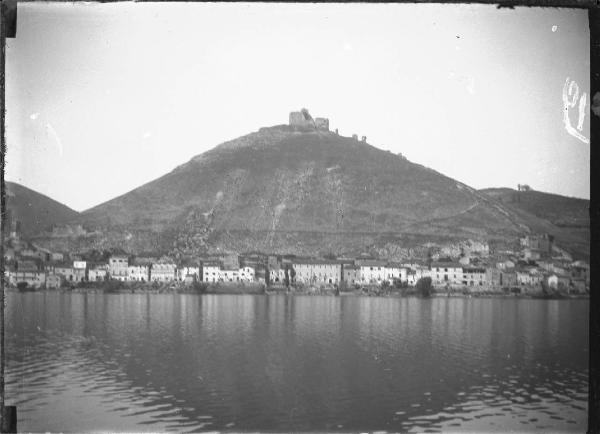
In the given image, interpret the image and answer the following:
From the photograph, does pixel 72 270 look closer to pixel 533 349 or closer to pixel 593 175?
pixel 533 349

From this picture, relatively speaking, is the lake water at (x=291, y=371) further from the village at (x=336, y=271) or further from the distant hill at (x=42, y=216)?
the village at (x=336, y=271)

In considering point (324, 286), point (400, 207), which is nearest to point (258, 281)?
point (324, 286)

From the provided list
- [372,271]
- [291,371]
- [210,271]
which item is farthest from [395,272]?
[291,371]

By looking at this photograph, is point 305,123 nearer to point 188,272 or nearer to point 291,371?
point 188,272

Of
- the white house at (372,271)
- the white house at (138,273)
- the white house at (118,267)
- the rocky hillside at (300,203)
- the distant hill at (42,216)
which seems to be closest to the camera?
the distant hill at (42,216)

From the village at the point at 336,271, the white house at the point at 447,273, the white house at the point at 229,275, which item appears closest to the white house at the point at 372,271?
the village at the point at 336,271
